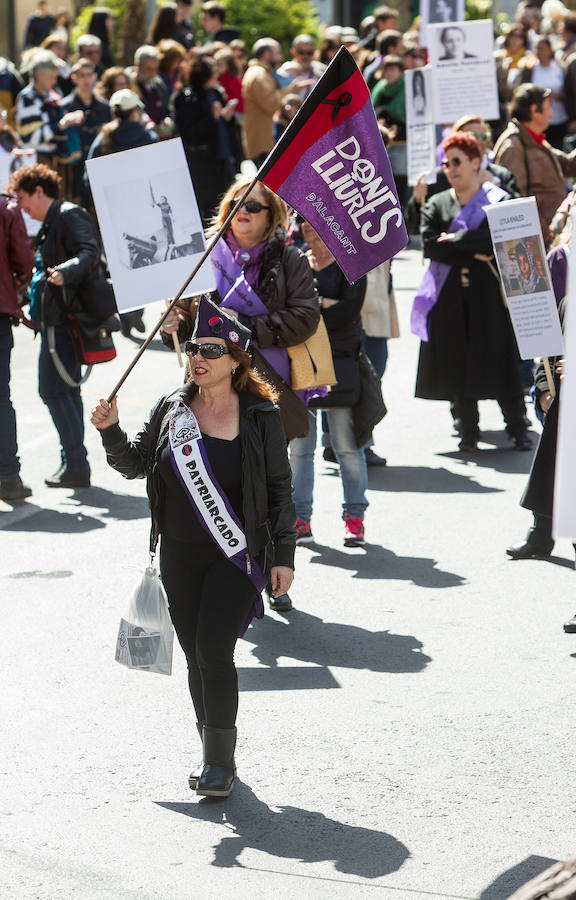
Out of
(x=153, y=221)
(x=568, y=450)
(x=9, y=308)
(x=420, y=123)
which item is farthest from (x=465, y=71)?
(x=568, y=450)

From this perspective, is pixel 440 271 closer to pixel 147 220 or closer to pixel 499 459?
pixel 499 459

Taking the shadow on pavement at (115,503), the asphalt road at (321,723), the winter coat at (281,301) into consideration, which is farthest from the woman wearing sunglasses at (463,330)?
the winter coat at (281,301)

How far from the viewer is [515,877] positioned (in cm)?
464

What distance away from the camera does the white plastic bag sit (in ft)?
17.4

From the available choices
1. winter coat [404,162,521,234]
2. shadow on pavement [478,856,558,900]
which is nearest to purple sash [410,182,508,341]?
winter coat [404,162,521,234]

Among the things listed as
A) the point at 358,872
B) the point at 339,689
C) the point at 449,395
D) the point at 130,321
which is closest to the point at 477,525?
the point at 449,395

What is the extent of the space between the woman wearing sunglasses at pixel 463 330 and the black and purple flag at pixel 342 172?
170 inches

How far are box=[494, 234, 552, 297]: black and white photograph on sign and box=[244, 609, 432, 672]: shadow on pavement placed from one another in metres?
1.87

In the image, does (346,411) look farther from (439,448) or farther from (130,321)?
(130,321)

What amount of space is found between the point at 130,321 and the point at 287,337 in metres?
6.61

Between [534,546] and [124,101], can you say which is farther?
[124,101]

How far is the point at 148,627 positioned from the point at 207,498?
1.63 ft

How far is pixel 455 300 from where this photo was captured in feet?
34.1

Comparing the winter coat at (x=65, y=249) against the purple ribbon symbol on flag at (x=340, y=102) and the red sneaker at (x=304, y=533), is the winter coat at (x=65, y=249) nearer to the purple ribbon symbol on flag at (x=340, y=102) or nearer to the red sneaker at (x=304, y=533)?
the red sneaker at (x=304, y=533)
